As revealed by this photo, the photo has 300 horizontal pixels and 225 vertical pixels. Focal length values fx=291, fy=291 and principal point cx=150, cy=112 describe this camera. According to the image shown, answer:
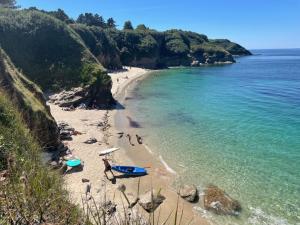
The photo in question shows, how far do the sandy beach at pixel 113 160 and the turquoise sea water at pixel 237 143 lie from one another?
1.23 m

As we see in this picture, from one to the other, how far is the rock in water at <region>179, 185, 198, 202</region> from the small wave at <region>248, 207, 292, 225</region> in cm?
361

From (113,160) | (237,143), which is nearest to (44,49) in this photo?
(113,160)

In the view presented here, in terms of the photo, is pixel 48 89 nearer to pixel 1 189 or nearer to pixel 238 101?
pixel 238 101

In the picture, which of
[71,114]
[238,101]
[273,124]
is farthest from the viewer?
[238,101]

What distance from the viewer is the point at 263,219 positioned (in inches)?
663

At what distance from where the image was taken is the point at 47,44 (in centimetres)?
5275

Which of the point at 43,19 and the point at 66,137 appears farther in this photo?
the point at 43,19

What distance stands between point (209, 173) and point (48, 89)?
33.0 metres

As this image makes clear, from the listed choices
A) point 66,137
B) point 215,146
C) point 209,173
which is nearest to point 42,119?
point 66,137

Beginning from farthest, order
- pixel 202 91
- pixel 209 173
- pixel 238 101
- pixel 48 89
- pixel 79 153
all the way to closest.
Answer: pixel 202 91
pixel 238 101
pixel 48 89
pixel 79 153
pixel 209 173

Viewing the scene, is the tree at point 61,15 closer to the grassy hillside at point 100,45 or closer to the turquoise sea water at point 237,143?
the grassy hillside at point 100,45

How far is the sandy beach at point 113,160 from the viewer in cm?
1841

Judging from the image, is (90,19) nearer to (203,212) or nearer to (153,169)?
(153,169)

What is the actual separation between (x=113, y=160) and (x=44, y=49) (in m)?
34.7
